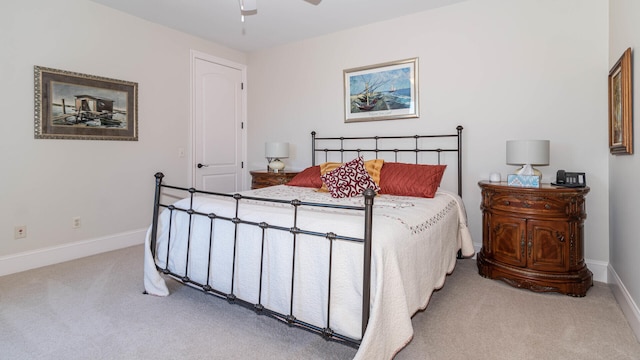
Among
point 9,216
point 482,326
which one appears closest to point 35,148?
point 9,216

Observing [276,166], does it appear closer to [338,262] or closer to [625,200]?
[338,262]

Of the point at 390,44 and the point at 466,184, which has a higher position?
the point at 390,44

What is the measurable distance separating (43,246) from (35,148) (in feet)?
3.04

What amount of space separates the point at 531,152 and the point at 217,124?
12.4ft

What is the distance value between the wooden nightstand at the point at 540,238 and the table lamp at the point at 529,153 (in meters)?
0.21

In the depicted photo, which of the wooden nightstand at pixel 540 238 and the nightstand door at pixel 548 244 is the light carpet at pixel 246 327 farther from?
the nightstand door at pixel 548 244

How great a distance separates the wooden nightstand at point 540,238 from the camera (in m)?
2.51

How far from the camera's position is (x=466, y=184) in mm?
3432

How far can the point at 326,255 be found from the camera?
1.72m

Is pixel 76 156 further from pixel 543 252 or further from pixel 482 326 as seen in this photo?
pixel 543 252

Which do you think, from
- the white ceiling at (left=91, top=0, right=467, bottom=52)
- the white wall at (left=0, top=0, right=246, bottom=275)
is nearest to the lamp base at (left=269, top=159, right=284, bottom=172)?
the white wall at (left=0, top=0, right=246, bottom=275)

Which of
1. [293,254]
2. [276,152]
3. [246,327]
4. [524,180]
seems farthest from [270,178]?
[524,180]

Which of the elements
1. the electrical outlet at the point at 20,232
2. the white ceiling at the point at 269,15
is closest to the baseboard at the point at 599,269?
the white ceiling at the point at 269,15

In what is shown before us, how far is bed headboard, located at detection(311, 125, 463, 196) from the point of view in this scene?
3.49 m
